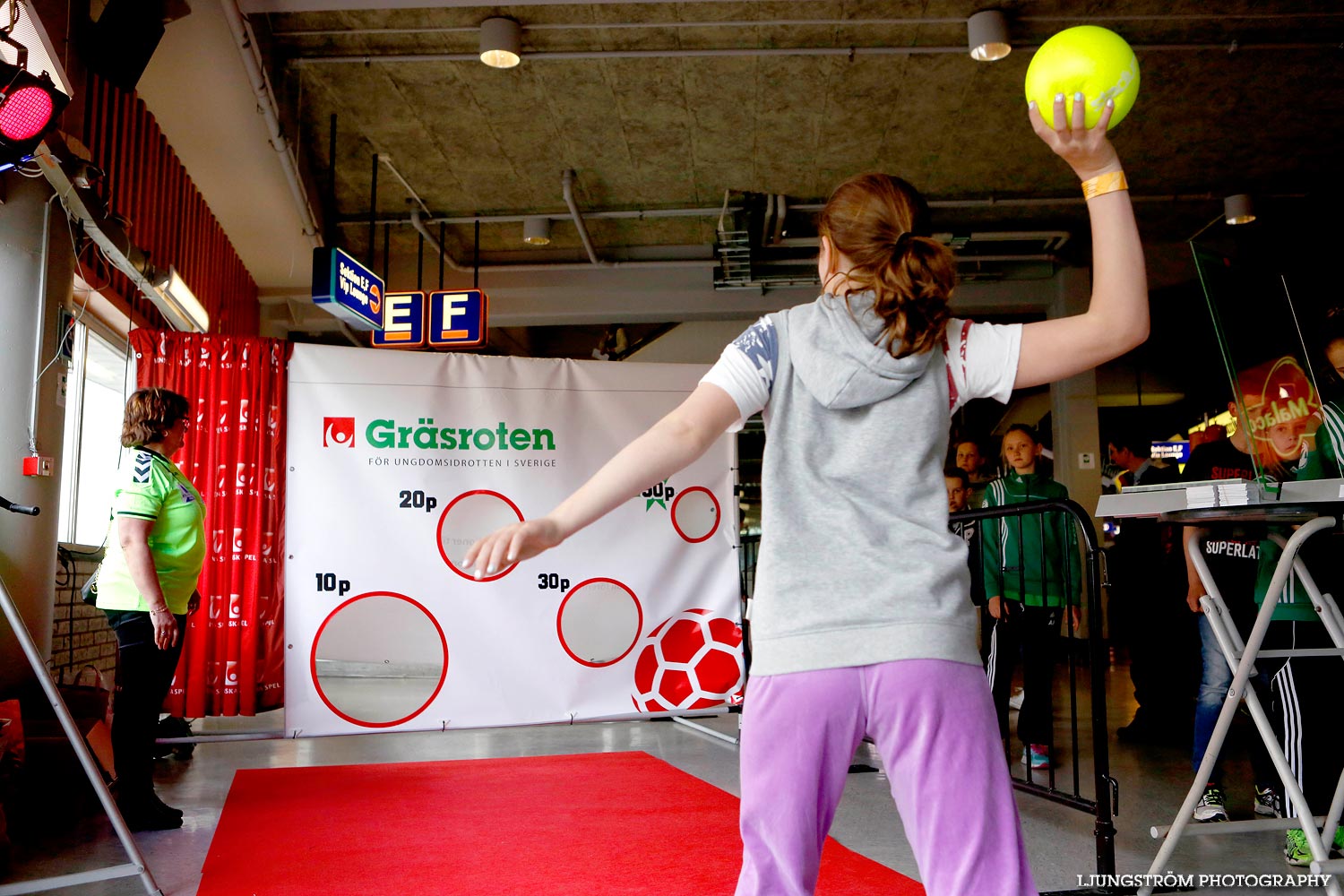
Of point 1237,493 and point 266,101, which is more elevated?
point 266,101

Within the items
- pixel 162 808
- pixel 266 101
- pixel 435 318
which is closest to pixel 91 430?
pixel 266 101

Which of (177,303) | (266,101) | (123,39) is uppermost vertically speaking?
(266,101)

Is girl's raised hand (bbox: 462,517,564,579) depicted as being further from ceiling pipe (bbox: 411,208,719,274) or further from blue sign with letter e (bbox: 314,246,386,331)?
ceiling pipe (bbox: 411,208,719,274)

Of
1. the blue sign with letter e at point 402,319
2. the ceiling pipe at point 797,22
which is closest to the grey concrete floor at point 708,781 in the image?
the blue sign with letter e at point 402,319

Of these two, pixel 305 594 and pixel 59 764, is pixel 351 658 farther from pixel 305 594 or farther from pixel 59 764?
pixel 59 764

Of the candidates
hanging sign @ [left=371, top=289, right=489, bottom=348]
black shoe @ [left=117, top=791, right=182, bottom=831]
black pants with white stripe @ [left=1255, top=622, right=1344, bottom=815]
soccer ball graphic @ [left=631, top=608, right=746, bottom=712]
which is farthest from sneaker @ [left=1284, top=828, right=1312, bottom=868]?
hanging sign @ [left=371, top=289, right=489, bottom=348]

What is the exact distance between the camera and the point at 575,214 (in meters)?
8.90

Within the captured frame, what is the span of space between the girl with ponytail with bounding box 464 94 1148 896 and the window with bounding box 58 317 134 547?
5.22 m

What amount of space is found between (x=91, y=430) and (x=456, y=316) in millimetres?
2898

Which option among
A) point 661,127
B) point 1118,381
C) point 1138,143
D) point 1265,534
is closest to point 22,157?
point 1265,534

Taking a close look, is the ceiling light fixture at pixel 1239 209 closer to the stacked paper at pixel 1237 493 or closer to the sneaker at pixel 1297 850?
the sneaker at pixel 1297 850

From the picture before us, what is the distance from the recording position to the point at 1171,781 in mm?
4266

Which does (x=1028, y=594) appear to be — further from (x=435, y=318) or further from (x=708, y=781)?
(x=435, y=318)

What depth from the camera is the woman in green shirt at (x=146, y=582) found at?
11.5 ft
